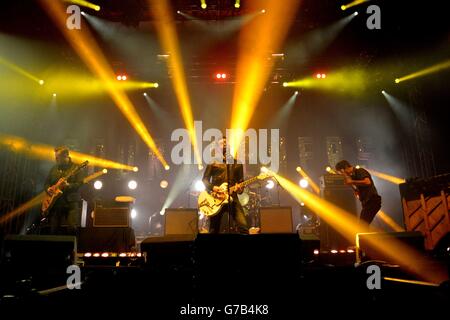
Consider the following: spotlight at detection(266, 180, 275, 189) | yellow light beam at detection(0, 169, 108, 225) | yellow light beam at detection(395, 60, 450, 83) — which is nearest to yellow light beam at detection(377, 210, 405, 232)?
spotlight at detection(266, 180, 275, 189)

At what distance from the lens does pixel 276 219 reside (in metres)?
7.49

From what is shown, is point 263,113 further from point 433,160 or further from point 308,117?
point 433,160

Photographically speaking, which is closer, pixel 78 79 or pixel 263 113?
pixel 78 79

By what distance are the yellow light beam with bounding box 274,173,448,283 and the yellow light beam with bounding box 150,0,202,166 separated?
4052 mm

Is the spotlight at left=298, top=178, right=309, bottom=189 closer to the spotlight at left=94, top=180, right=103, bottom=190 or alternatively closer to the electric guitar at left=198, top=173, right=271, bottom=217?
the electric guitar at left=198, top=173, right=271, bottom=217

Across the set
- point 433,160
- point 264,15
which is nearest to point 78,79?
point 264,15

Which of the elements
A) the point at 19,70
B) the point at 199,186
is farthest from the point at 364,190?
the point at 19,70

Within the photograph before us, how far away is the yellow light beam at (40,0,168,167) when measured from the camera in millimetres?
8829

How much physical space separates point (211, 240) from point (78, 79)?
34.3 feet

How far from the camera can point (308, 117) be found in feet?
43.4

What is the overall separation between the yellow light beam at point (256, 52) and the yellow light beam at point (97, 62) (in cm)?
355

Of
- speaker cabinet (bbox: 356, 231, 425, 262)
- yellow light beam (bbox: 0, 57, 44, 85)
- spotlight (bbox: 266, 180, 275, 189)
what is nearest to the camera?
speaker cabinet (bbox: 356, 231, 425, 262)

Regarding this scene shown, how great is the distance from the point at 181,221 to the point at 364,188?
4.20 metres
